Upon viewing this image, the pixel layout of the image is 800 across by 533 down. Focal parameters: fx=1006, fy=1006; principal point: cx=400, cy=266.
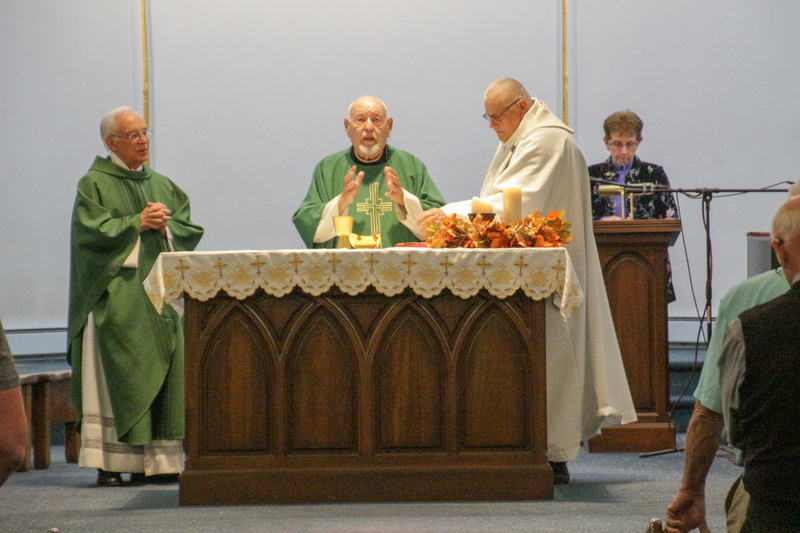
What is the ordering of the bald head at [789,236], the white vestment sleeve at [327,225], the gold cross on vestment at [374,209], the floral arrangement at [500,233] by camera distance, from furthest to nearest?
the gold cross on vestment at [374,209] → the white vestment sleeve at [327,225] → the floral arrangement at [500,233] → the bald head at [789,236]

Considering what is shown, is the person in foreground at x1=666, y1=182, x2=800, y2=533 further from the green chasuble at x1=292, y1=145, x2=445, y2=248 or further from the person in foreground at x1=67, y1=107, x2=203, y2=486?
the person in foreground at x1=67, y1=107, x2=203, y2=486

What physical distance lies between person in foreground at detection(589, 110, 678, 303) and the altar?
7.84 ft

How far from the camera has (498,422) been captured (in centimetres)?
406

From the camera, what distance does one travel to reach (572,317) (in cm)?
461

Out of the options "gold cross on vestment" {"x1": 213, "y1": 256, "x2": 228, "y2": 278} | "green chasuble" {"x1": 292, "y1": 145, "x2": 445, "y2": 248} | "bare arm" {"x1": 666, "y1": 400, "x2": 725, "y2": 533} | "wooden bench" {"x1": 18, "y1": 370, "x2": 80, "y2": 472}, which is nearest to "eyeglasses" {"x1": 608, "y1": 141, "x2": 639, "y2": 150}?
"green chasuble" {"x1": 292, "y1": 145, "x2": 445, "y2": 248}

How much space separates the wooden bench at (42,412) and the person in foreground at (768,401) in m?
4.19

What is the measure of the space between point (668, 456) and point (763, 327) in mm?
3523

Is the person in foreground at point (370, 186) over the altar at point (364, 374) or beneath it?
over

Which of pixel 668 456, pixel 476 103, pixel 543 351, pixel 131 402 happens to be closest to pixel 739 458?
pixel 543 351

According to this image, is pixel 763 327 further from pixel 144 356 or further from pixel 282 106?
pixel 282 106

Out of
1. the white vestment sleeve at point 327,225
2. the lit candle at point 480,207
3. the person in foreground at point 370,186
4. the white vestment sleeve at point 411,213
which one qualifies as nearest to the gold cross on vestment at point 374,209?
the person in foreground at point 370,186

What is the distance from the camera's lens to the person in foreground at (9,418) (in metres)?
1.71

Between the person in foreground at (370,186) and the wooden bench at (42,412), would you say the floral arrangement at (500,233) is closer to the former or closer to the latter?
the person in foreground at (370,186)

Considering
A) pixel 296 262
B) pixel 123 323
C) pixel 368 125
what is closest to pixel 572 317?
pixel 296 262
